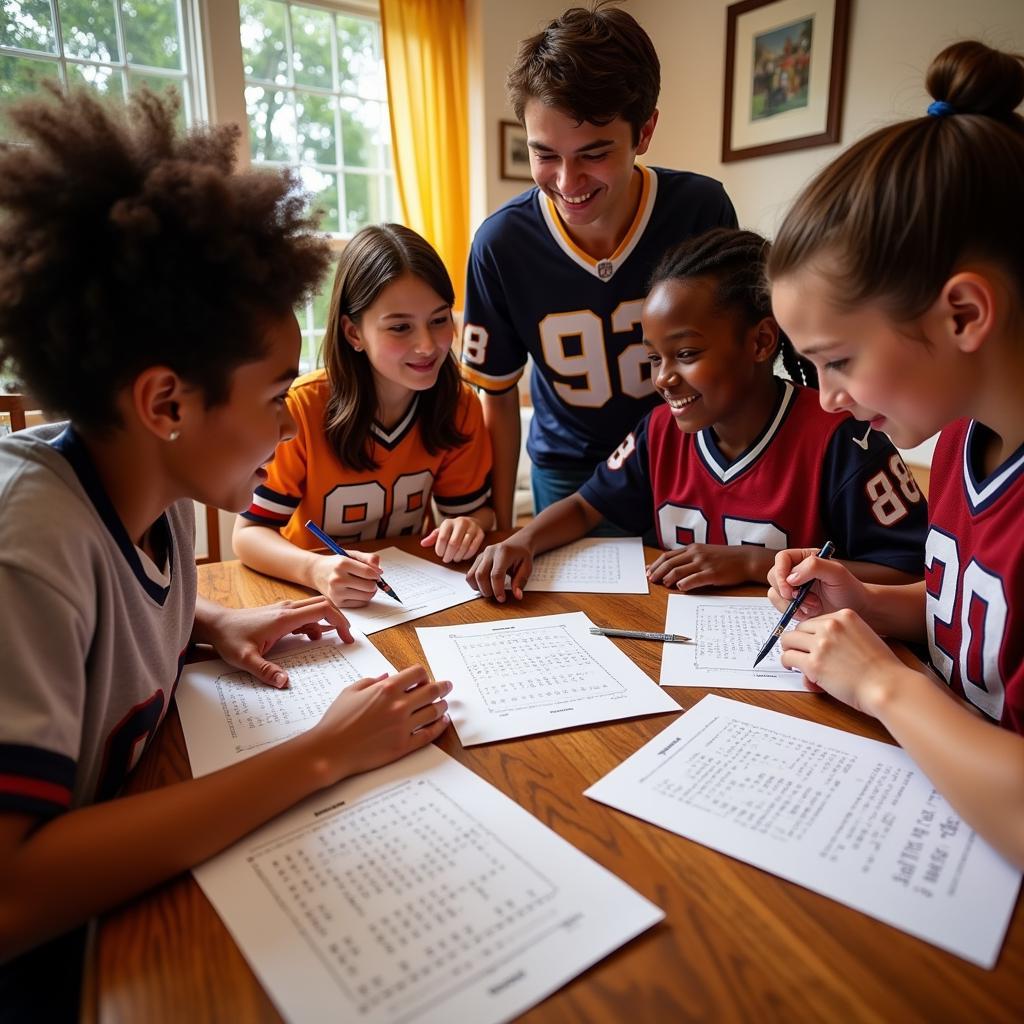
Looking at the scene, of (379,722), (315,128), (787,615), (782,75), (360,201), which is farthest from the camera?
(360,201)

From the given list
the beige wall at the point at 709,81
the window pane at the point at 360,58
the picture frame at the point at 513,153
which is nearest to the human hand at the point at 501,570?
the beige wall at the point at 709,81

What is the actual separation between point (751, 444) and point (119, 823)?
1126 mm

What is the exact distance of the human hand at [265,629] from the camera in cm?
92

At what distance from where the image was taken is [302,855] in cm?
60

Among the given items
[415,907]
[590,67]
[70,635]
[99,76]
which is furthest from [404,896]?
[99,76]

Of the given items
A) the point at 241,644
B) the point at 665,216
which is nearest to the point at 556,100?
the point at 665,216

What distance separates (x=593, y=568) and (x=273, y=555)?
0.56 metres

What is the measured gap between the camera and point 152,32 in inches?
117

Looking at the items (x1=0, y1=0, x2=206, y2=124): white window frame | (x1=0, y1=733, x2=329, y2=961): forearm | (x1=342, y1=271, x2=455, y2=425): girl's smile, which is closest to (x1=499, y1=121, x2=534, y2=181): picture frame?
(x1=0, y1=0, x2=206, y2=124): white window frame

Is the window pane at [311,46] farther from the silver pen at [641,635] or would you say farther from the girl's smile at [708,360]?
the silver pen at [641,635]

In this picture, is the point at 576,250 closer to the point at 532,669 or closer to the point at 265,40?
the point at 532,669

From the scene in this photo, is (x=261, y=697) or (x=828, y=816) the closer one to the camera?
(x=828, y=816)

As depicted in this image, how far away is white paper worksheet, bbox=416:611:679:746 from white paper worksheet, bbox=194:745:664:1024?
137mm

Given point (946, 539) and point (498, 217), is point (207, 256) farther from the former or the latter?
point (498, 217)
